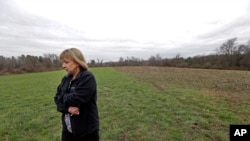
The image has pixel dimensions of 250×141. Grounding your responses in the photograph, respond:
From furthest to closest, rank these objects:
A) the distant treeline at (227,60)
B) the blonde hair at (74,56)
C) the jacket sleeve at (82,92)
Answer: the distant treeline at (227,60)
the blonde hair at (74,56)
the jacket sleeve at (82,92)

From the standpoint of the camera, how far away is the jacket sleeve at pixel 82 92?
2.47m

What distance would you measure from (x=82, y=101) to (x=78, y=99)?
0.06 m

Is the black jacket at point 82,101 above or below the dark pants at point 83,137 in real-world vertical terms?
above

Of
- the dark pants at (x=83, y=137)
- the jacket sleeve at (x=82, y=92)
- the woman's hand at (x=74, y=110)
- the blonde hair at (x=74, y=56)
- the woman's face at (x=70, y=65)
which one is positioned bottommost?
A: the dark pants at (x=83, y=137)

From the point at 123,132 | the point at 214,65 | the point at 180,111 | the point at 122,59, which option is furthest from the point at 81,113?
the point at 122,59

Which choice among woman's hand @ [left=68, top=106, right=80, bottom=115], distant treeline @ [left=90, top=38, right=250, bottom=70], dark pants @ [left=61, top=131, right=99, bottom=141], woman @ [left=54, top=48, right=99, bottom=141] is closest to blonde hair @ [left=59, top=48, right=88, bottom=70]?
woman @ [left=54, top=48, right=99, bottom=141]

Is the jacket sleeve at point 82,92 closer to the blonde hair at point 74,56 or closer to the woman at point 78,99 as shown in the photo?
the woman at point 78,99

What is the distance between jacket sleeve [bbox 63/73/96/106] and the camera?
8.10 ft

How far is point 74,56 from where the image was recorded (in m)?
2.59

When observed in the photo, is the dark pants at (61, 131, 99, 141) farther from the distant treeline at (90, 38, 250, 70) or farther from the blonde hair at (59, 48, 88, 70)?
the distant treeline at (90, 38, 250, 70)

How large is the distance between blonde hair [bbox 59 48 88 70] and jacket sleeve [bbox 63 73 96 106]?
18 cm

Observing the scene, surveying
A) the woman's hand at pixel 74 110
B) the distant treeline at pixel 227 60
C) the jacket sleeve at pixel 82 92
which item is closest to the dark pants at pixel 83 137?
the woman's hand at pixel 74 110

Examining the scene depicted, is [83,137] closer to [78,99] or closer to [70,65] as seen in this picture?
[78,99]

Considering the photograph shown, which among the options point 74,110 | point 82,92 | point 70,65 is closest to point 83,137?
point 74,110
